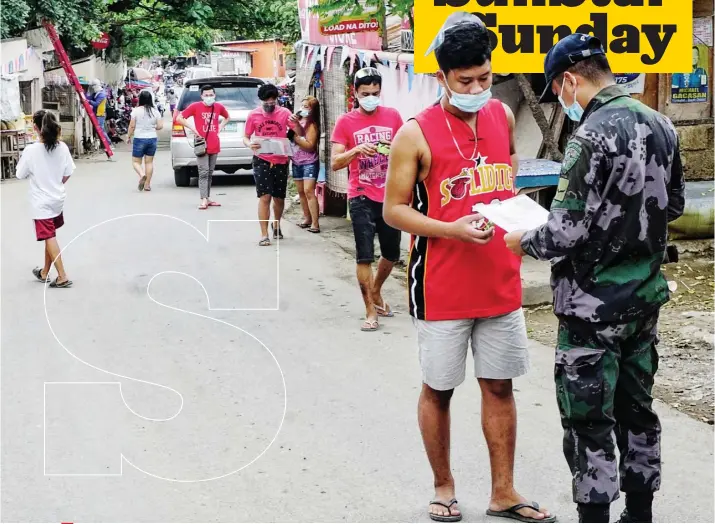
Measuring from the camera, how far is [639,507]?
3.84 meters

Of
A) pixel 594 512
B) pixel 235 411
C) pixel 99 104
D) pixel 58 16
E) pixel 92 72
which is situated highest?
pixel 58 16

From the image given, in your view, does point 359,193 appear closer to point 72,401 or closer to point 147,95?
point 72,401

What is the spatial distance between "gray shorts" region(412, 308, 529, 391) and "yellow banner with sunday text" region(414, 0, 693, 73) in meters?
3.42

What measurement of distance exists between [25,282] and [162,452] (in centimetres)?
498

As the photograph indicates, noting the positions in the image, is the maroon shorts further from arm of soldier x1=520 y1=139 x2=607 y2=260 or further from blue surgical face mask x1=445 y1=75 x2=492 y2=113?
arm of soldier x1=520 y1=139 x2=607 y2=260

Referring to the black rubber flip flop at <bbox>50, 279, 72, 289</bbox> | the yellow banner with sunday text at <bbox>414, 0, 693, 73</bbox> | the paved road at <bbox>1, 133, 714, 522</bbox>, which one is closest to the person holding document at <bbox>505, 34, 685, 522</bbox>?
the paved road at <bbox>1, 133, 714, 522</bbox>

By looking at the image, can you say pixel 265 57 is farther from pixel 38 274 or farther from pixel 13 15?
pixel 38 274

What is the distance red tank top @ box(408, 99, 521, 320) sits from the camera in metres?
3.95

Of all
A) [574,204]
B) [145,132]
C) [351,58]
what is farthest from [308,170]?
[574,204]

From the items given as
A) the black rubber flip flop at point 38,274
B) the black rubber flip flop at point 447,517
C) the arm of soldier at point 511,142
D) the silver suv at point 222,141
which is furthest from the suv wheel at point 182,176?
the black rubber flip flop at point 447,517

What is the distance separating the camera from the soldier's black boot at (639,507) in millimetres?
3812

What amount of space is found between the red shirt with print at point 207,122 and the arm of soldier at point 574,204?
1067 cm

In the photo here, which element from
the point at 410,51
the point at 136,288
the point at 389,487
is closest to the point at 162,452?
the point at 389,487

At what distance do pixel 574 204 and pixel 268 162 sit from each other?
312 inches
